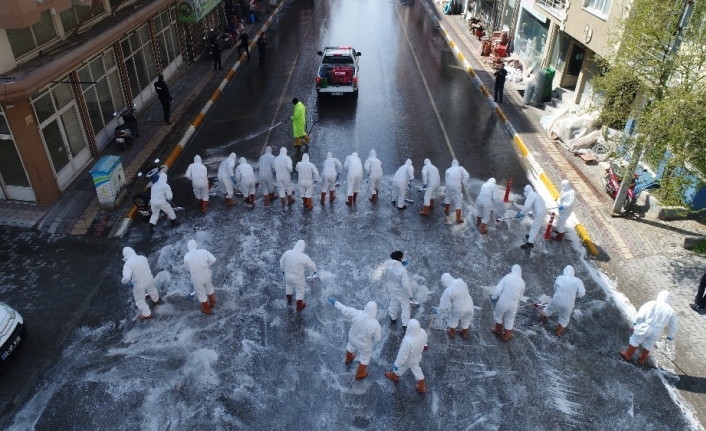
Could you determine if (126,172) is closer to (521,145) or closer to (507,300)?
(507,300)

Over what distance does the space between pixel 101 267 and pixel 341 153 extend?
717 centimetres

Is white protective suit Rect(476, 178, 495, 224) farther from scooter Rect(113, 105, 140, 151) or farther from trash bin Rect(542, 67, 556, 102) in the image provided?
scooter Rect(113, 105, 140, 151)

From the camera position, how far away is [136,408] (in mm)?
7367

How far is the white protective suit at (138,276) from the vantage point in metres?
8.47

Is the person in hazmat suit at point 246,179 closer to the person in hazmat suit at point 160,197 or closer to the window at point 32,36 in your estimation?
the person in hazmat suit at point 160,197

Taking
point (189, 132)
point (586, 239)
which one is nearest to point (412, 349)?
point (586, 239)

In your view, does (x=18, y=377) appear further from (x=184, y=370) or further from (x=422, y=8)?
(x=422, y=8)

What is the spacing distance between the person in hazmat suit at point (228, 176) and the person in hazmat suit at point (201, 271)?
3378mm

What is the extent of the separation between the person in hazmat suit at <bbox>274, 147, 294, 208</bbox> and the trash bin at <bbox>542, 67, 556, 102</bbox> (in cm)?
1047

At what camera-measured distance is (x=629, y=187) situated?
1164 cm

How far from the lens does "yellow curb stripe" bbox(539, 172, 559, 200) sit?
42.0ft

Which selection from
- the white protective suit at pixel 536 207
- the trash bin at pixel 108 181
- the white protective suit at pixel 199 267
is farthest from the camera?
the trash bin at pixel 108 181

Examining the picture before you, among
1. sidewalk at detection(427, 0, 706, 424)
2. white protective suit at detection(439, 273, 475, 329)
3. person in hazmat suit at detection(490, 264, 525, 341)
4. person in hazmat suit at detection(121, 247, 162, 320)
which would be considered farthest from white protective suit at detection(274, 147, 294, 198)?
sidewalk at detection(427, 0, 706, 424)

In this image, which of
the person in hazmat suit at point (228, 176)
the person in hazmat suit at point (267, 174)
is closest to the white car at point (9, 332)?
the person in hazmat suit at point (228, 176)
